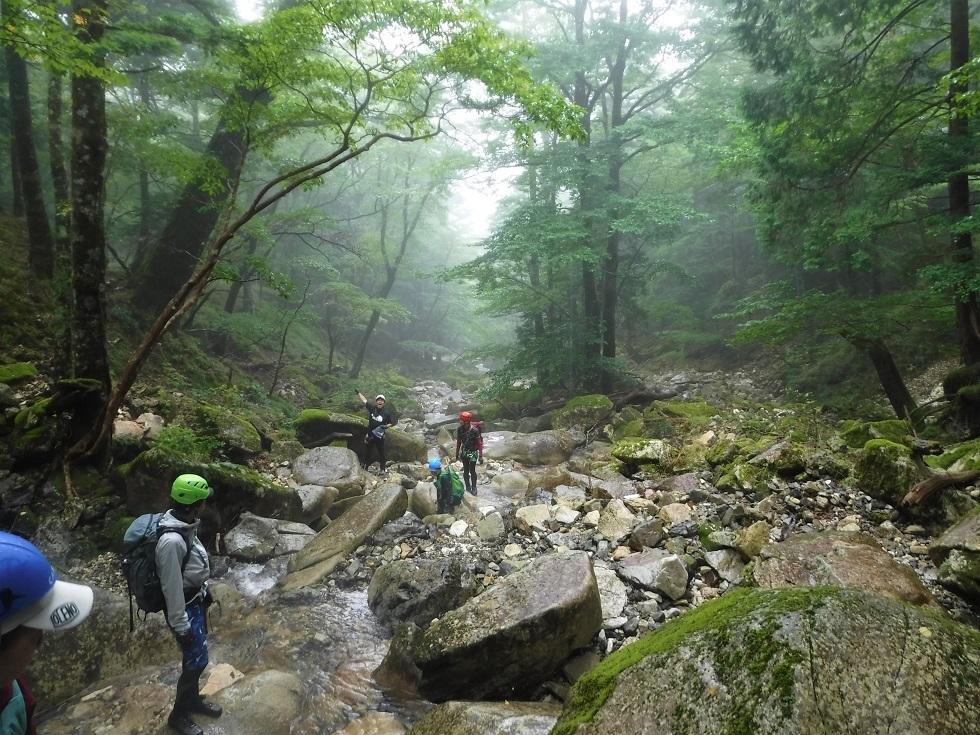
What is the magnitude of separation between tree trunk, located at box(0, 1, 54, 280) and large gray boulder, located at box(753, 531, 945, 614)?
14617 millimetres

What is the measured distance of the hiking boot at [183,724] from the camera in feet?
12.1

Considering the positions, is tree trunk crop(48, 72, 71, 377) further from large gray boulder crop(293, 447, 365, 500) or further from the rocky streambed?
large gray boulder crop(293, 447, 365, 500)

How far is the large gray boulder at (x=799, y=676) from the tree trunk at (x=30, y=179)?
14.1 meters

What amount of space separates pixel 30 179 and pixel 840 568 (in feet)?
51.6

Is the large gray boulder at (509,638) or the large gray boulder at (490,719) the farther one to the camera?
the large gray boulder at (509,638)

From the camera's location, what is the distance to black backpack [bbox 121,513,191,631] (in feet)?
11.7

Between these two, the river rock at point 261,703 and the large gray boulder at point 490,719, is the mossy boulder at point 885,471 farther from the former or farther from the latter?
the river rock at point 261,703

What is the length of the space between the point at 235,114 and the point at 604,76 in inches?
537

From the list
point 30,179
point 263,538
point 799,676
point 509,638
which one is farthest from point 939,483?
point 30,179

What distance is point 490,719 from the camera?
3.18 metres

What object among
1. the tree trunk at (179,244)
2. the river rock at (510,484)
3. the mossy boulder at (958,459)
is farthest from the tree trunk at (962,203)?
the tree trunk at (179,244)

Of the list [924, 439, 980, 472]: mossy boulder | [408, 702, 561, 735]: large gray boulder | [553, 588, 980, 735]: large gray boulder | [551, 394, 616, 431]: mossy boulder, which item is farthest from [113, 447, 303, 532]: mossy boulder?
[924, 439, 980, 472]: mossy boulder

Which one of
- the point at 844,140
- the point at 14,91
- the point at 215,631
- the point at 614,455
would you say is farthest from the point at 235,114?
the point at 844,140

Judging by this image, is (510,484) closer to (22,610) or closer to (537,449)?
(537,449)
